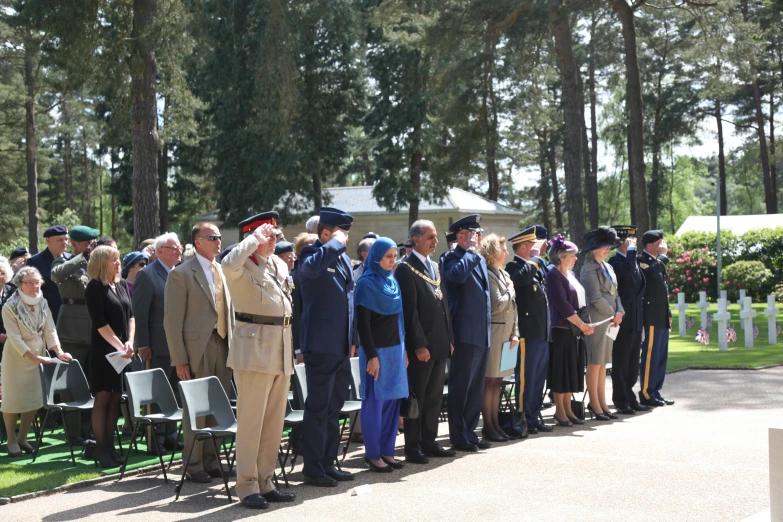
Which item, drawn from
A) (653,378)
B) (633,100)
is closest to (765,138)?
(633,100)

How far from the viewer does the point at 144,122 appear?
14977 millimetres

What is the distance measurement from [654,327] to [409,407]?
16.4ft

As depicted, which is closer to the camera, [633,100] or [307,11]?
[307,11]

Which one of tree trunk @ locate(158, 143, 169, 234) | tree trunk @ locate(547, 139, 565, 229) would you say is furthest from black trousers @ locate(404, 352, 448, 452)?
tree trunk @ locate(547, 139, 565, 229)

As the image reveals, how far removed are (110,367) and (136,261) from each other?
2179 mm

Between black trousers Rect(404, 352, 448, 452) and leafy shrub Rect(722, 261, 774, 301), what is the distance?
25.3 metres

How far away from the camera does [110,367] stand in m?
8.17

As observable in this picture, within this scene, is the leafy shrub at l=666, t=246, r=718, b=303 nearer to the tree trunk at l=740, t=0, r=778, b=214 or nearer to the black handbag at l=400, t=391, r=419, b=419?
the tree trunk at l=740, t=0, r=778, b=214

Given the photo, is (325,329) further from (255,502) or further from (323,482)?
(255,502)

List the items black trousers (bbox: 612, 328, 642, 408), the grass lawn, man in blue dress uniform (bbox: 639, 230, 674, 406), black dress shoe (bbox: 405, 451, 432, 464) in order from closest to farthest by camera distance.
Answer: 1. black dress shoe (bbox: 405, 451, 432, 464)
2. black trousers (bbox: 612, 328, 642, 408)
3. man in blue dress uniform (bbox: 639, 230, 674, 406)
4. the grass lawn

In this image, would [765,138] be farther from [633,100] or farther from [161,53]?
[161,53]

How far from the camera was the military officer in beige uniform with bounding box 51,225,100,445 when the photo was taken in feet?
30.1

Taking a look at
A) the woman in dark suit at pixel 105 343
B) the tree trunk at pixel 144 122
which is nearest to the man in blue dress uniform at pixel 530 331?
the woman in dark suit at pixel 105 343

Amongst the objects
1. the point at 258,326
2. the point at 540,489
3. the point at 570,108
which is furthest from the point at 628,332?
the point at 570,108
